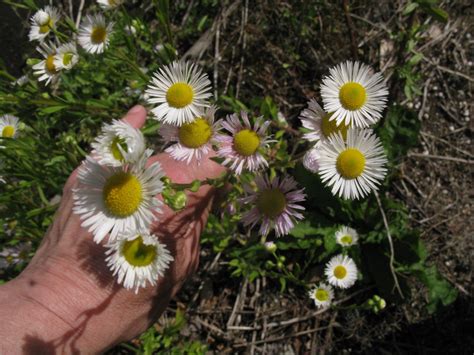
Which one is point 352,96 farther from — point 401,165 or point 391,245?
point 401,165

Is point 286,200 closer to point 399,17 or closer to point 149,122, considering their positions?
point 149,122

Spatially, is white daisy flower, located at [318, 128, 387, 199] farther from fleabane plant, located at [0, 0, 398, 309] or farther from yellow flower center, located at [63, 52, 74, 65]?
yellow flower center, located at [63, 52, 74, 65]

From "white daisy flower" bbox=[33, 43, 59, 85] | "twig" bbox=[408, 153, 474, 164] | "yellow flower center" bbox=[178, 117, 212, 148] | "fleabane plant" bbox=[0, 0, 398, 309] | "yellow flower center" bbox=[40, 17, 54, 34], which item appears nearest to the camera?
"fleabane plant" bbox=[0, 0, 398, 309]

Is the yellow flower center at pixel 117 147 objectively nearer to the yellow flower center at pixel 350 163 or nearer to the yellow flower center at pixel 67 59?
the yellow flower center at pixel 350 163


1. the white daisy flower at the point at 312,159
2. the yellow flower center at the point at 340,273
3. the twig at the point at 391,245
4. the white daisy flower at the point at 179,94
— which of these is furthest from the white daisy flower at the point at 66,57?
the yellow flower center at the point at 340,273

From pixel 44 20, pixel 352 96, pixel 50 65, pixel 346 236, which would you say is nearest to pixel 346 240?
pixel 346 236

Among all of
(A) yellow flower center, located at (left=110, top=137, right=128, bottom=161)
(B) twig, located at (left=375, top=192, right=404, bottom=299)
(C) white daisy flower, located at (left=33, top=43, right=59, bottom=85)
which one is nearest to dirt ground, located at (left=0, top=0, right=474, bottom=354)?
(B) twig, located at (left=375, top=192, right=404, bottom=299)

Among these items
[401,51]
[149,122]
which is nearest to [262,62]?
[401,51]
